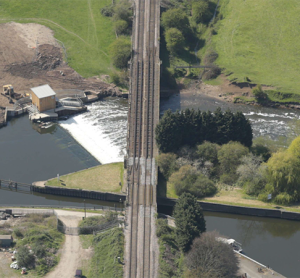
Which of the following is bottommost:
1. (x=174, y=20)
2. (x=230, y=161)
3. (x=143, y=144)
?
(x=230, y=161)

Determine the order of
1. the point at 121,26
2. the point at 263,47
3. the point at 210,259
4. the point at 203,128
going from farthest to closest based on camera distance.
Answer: the point at 121,26 < the point at 263,47 < the point at 203,128 < the point at 210,259

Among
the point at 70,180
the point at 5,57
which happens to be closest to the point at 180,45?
the point at 5,57

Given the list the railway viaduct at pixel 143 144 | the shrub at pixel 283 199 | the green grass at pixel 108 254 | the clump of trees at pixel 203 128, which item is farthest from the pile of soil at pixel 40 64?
the shrub at pixel 283 199

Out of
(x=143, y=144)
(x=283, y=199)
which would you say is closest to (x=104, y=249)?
(x=143, y=144)

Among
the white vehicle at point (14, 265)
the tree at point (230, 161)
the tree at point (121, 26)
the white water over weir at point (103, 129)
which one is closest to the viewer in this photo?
the white vehicle at point (14, 265)

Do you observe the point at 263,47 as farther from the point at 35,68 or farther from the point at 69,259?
the point at 69,259

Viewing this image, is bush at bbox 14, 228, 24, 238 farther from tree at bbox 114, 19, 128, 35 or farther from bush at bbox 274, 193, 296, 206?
tree at bbox 114, 19, 128, 35

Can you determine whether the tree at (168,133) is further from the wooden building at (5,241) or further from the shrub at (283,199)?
the wooden building at (5,241)
